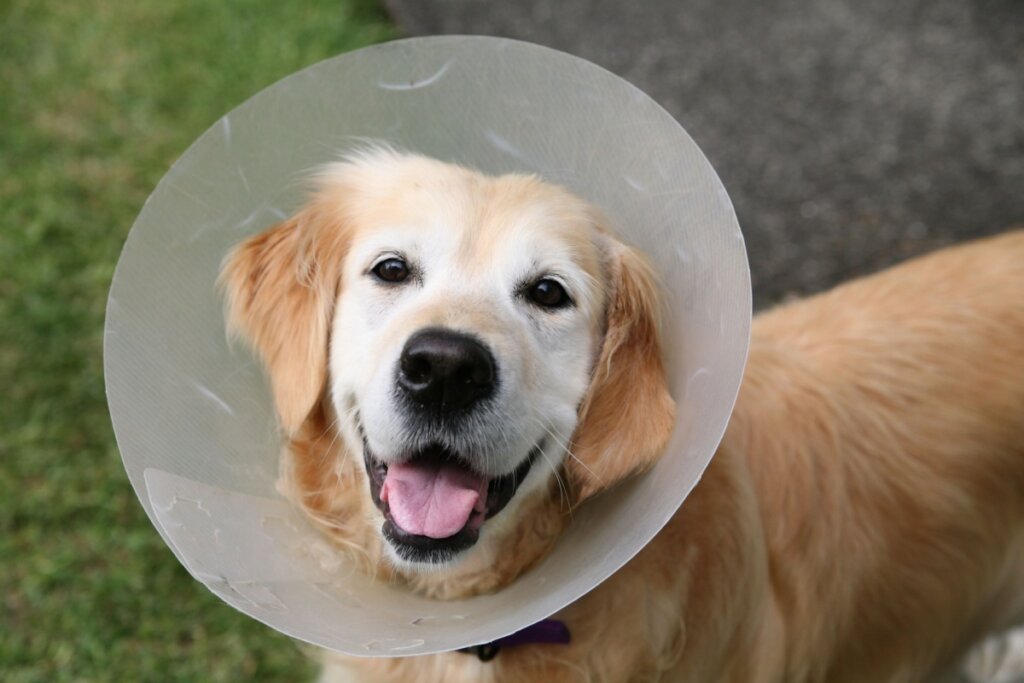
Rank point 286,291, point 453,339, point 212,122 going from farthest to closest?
point 212,122, point 286,291, point 453,339

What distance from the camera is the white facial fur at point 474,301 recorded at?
180 centimetres

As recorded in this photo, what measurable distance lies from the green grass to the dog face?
4.77ft

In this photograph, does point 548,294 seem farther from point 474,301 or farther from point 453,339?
point 453,339

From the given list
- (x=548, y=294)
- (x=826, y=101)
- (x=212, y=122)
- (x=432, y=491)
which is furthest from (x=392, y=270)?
(x=826, y=101)

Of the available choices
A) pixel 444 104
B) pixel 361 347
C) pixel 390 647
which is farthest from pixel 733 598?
pixel 444 104

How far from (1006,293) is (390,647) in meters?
1.87

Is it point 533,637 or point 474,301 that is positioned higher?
point 474,301

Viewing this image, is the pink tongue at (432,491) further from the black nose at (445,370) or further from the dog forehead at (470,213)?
the dog forehead at (470,213)

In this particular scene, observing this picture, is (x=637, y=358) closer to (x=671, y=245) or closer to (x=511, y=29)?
(x=671, y=245)

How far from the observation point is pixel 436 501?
188 centimetres

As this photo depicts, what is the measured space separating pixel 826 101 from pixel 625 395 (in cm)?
350

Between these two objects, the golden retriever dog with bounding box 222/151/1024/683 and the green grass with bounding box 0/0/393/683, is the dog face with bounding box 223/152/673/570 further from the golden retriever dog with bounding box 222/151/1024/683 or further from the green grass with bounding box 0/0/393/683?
the green grass with bounding box 0/0/393/683

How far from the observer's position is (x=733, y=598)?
2.09 meters

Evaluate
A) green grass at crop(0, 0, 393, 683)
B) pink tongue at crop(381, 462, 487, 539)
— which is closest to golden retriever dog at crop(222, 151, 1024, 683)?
pink tongue at crop(381, 462, 487, 539)
